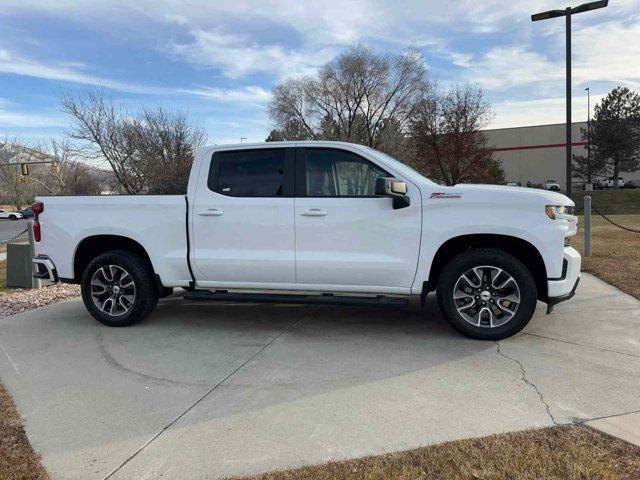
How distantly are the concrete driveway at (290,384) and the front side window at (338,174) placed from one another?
1451 millimetres

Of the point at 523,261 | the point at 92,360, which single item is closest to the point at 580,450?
the point at 523,261

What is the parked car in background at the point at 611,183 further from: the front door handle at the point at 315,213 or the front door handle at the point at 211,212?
the front door handle at the point at 211,212

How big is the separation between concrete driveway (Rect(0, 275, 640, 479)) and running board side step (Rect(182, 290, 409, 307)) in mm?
373

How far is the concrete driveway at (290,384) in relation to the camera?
3.05 meters

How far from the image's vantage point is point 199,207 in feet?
17.2

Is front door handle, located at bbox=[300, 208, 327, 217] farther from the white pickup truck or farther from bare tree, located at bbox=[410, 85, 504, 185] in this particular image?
bare tree, located at bbox=[410, 85, 504, 185]

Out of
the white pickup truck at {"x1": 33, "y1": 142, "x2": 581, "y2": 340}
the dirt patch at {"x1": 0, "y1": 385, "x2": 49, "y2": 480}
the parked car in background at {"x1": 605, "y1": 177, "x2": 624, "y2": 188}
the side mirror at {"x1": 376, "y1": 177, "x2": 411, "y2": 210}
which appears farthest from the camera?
the parked car in background at {"x1": 605, "y1": 177, "x2": 624, "y2": 188}

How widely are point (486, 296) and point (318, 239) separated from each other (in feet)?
5.47

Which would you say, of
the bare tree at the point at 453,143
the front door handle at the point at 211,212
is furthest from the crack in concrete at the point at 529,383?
the bare tree at the point at 453,143

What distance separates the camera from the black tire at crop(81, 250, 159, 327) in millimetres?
5498

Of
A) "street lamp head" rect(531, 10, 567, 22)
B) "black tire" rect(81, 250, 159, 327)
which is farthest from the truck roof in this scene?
"street lamp head" rect(531, 10, 567, 22)

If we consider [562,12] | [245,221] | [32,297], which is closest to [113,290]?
[245,221]

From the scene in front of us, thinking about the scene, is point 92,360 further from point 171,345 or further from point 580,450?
point 580,450

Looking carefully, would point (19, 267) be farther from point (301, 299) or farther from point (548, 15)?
point (548, 15)
